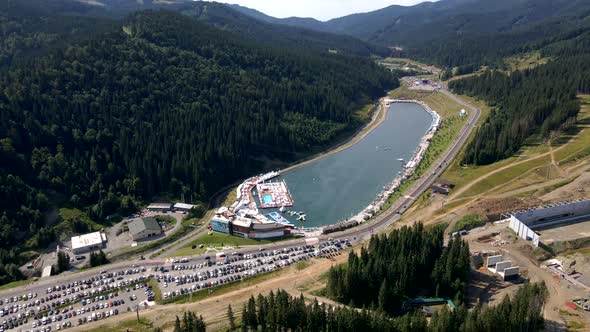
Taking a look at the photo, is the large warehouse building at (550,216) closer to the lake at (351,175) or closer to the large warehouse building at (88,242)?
the lake at (351,175)

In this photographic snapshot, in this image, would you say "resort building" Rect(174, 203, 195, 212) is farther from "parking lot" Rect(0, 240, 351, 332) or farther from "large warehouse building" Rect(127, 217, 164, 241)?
"parking lot" Rect(0, 240, 351, 332)

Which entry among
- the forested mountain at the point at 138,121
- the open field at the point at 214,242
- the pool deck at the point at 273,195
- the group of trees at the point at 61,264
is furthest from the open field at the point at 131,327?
the pool deck at the point at 273,195

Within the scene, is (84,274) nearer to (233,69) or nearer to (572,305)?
(572,305)

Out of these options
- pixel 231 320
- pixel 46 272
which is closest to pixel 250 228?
pixel 231 320

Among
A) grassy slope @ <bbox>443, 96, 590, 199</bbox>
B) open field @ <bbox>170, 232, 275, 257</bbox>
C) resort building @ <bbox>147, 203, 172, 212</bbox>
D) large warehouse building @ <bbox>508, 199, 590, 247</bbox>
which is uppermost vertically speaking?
grassy slope @ <bbox>443, 96, 590, 199</bbox>

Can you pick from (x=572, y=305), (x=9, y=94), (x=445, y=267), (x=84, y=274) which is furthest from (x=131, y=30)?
(x=572, y=305)

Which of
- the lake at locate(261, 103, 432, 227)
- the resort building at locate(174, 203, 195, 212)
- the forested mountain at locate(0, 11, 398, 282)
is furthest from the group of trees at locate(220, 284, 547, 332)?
the forested mountain at locate(0, 11, 398, 282)

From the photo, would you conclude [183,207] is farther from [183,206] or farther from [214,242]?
[214,242]
